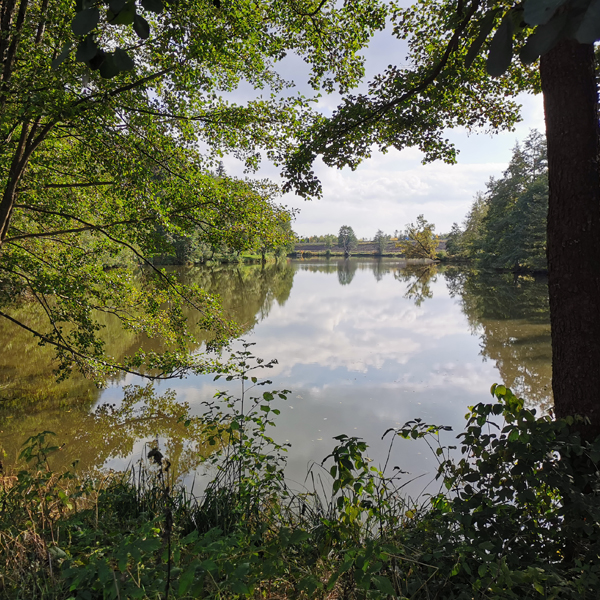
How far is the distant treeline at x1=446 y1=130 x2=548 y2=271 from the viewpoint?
24.5m

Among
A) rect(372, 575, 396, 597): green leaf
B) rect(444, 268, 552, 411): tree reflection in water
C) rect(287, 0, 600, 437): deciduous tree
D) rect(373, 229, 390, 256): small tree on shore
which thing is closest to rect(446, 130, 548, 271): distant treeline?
rect(444, 268, 552, 411): tree reflection in water

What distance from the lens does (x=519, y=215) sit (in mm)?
25844

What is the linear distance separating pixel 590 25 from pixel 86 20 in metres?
0.99

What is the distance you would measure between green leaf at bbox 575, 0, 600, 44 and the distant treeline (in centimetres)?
2550

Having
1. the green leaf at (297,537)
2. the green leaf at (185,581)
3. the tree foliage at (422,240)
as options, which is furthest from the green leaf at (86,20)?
the tree foliage at (422,240)

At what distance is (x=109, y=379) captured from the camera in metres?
8.07

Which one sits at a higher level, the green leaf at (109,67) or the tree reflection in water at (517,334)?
the green leaf at (109,67)

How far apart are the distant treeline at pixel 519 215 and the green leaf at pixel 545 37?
2543 cm

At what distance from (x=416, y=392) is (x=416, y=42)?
556 cm

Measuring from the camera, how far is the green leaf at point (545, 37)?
27.2 inches

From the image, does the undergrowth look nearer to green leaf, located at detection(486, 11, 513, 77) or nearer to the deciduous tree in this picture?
the deciduous tree

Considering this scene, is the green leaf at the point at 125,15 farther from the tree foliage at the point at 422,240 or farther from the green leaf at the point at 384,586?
the tree foliage at the point at 422,240

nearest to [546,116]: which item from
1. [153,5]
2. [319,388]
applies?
[153,5]

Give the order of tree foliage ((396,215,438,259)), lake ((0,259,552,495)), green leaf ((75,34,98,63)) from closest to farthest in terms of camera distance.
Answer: green leaf ((75,34,98,63))
lake ((0,259,552,495))
tree foliage ((396,215,438,259))
